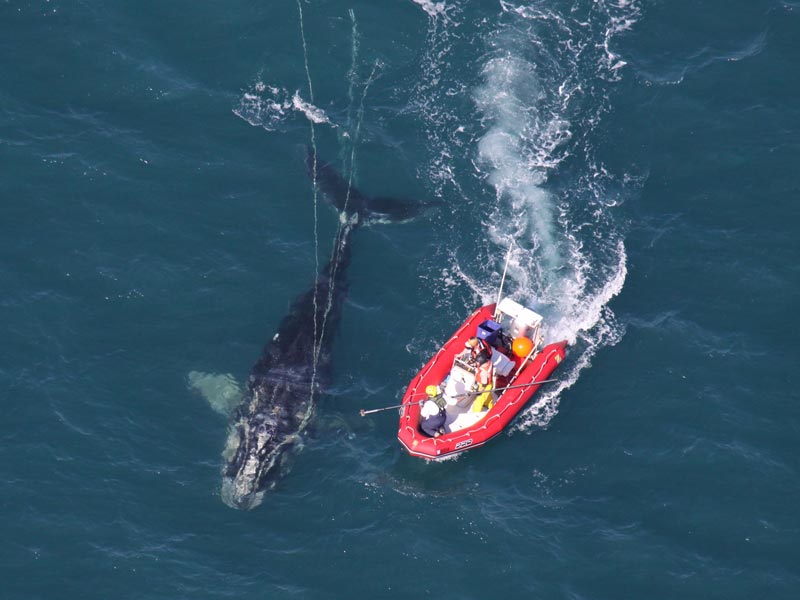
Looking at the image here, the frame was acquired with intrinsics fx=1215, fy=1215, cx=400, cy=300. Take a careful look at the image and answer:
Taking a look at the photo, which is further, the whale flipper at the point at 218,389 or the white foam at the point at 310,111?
the white foam at the point at 310,111

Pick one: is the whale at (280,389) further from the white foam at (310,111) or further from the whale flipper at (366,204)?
the white foam at (310,111)

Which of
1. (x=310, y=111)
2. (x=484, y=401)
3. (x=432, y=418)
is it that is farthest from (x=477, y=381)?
(x=310, y=111)

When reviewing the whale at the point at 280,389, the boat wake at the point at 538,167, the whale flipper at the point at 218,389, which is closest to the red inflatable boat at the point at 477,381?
the boat wake at the point at 538,167

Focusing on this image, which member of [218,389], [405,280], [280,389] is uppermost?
[405,280]

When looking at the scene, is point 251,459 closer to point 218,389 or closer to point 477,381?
point 218,389

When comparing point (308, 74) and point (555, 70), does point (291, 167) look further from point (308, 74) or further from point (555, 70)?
point (555, 70)

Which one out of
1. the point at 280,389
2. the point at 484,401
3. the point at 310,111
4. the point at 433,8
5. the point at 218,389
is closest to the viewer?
the point at 484,401
